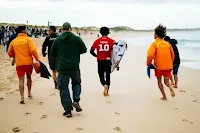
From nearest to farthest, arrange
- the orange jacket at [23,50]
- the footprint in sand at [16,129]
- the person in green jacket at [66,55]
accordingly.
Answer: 1. the footprint in sand at [16,129]
2. the person in green jacket at [66,55]
3. the orange jacket at [23,50]

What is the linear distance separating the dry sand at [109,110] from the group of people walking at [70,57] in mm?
338

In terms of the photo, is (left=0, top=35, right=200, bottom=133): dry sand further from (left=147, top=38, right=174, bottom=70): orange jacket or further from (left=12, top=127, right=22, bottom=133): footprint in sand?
(left=147, top=38, right=174, bottom=70): orange jacket

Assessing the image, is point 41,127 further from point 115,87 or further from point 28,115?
point 115,87

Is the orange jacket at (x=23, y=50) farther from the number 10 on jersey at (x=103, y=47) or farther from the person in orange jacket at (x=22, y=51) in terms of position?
the number 10 on jersey at (x=103, y=47)

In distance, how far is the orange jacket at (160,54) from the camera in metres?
7.13

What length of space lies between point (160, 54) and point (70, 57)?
2.36 metres

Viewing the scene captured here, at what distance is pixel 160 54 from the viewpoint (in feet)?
23.4

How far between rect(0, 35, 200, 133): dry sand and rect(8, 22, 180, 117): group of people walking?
34 cm

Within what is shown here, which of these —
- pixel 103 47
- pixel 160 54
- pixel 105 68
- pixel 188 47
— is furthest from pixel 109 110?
pixel 188 47

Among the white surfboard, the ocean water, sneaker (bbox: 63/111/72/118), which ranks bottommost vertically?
the ocean water

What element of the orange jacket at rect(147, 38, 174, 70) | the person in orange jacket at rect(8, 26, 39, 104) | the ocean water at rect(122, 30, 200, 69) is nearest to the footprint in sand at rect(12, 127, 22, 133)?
the person in orange jacket at rect(8, 26, 39, 104)

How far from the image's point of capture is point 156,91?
858cm

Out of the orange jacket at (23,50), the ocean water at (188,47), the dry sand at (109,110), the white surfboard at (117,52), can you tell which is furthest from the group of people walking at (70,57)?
the ocean water at (188,47)

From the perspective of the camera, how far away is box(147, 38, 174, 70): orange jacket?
713cm
